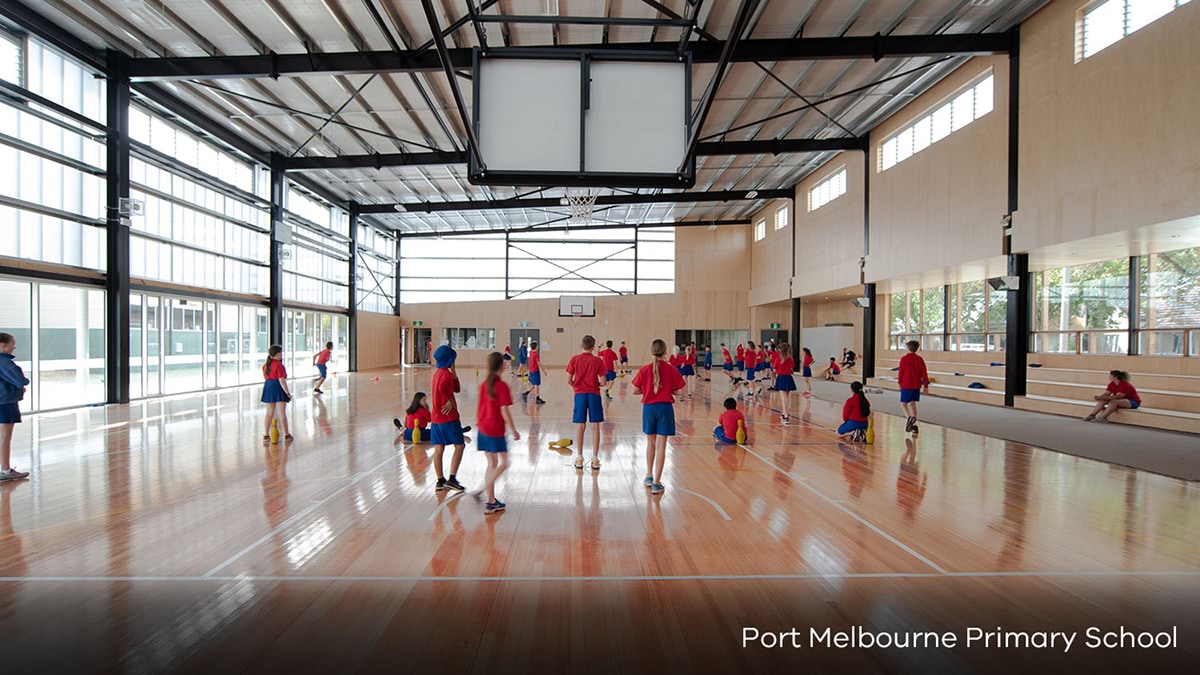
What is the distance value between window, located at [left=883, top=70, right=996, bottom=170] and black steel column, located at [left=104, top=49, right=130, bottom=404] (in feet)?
70.2

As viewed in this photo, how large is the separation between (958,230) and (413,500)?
15.3 metres

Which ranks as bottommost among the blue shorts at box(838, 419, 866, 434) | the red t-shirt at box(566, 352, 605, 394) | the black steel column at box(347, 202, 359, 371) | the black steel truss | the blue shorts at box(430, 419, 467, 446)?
the blue shorts at box(838, 419, 866, 434)

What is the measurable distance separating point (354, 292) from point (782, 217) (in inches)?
889

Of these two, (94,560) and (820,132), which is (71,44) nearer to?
(94,560)

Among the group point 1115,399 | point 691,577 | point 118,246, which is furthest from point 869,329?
point 118,246

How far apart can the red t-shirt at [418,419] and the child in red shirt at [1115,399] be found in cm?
1328

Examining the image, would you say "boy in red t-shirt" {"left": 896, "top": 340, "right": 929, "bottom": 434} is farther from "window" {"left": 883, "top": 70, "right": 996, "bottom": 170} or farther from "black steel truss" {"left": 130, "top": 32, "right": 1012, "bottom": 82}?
"window" {"left": 883, "top": 70, "right": 996, "bottom": 170}

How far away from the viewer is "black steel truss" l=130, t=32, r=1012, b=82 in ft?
41.2

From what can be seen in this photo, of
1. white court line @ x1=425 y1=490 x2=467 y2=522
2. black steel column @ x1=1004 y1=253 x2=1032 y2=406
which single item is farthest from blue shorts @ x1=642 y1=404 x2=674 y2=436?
black steel column @ x1=1004 y1=253 x2=1032 y2=406

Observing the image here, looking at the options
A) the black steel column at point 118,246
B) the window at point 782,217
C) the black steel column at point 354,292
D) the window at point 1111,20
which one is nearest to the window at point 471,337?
the black steel column at point 354,292

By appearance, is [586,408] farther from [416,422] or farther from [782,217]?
[782,217]

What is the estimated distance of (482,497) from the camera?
608 centimetres

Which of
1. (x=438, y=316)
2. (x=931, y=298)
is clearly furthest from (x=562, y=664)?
(x=438, y=316)

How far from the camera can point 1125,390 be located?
11.3 m
